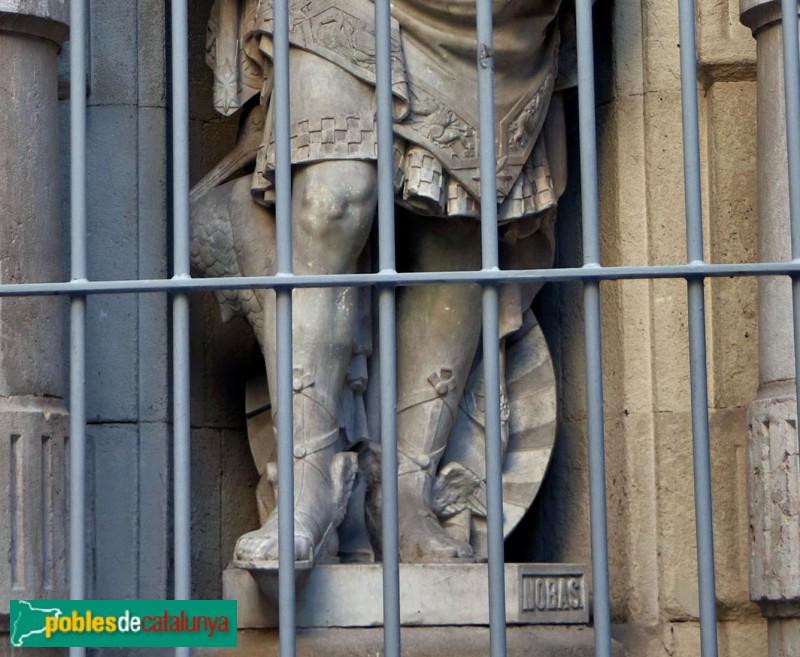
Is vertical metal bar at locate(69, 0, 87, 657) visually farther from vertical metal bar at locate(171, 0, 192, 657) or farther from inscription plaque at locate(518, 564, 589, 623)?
inscription plaque at locate(518, 564, 589, 623)

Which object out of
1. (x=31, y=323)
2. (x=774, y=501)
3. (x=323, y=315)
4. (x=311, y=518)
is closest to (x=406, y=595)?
(x=311, y=518)

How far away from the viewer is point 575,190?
3.80 meters

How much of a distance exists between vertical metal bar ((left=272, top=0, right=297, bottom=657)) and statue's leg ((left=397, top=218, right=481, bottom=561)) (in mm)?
1018

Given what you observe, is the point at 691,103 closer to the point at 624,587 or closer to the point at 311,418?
the point at 311,418

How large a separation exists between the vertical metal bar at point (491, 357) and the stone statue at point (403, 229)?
737 millimetres

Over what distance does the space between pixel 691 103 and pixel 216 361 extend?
1.52m

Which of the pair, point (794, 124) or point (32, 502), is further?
point (32, 502)

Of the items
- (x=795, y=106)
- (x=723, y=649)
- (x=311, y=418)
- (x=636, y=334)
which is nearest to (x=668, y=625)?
(x=723, y=649)

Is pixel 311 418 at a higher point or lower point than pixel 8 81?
lower

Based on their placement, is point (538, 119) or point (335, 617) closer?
point (335, 617)

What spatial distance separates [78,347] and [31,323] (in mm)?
624

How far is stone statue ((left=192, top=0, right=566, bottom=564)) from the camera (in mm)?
3254

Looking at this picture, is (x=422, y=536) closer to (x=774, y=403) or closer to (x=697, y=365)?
(x=774, y=403)

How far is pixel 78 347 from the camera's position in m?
2.43
